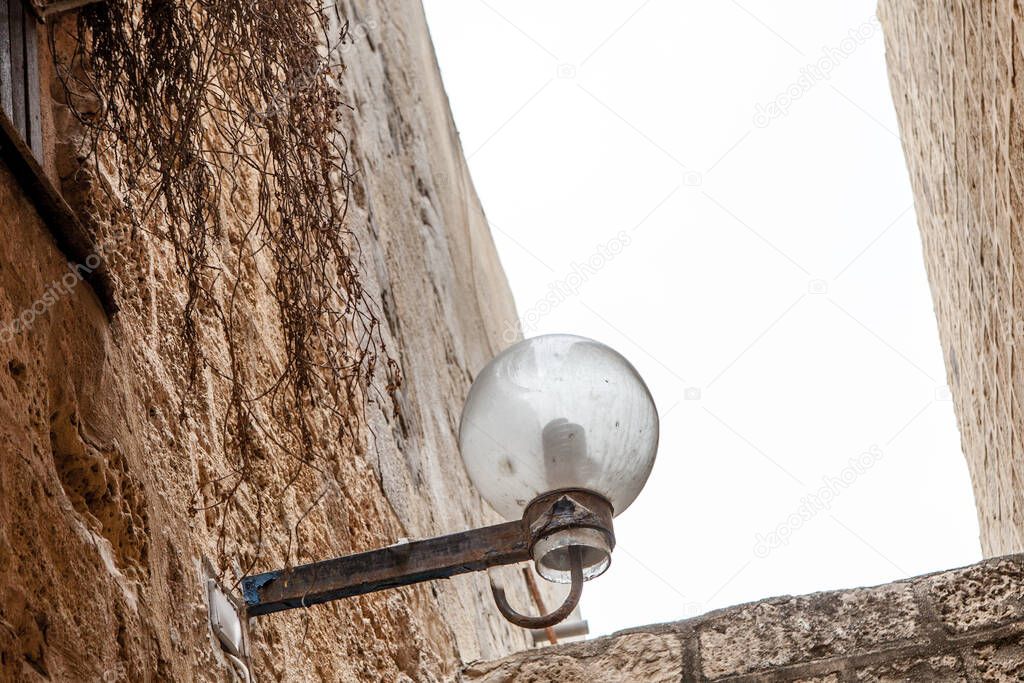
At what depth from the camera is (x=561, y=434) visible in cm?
203

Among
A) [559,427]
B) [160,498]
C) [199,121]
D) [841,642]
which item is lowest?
[841,642]

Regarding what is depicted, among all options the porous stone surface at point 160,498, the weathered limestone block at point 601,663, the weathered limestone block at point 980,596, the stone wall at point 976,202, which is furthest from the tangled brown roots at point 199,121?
the stone wall at point 976,202

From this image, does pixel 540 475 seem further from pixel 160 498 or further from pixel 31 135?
pixel 31 135

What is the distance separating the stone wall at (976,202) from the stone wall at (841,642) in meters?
0.78

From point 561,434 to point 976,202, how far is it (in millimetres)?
1814

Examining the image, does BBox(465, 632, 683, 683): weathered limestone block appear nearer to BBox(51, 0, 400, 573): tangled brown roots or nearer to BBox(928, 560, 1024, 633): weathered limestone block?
BBox(928, 560, 1024, 633): weathered limestone block

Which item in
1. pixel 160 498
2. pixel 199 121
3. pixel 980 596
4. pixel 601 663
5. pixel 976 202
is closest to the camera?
pixel 160 498

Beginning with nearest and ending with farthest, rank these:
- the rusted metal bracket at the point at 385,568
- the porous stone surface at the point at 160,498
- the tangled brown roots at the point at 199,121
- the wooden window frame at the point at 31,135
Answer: the porous stone surface at the point at 160,498 < the wooden window frame at the point at 31,135 < the tangled brown roots at the point at 199,121 < the rusted metal bracket at the point at 385,568

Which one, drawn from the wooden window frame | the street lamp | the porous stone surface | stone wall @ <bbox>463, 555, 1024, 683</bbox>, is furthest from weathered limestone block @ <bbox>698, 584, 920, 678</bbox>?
the wooden window frame

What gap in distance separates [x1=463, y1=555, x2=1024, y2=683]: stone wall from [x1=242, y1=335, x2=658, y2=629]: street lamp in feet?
1.47

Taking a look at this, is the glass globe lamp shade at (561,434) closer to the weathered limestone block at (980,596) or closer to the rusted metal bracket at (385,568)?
the rusted metal bracket at (385,568)

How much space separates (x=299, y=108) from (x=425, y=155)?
337cm

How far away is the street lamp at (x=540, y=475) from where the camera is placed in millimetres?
2002

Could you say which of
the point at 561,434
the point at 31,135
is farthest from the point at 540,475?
the point at 31,135
